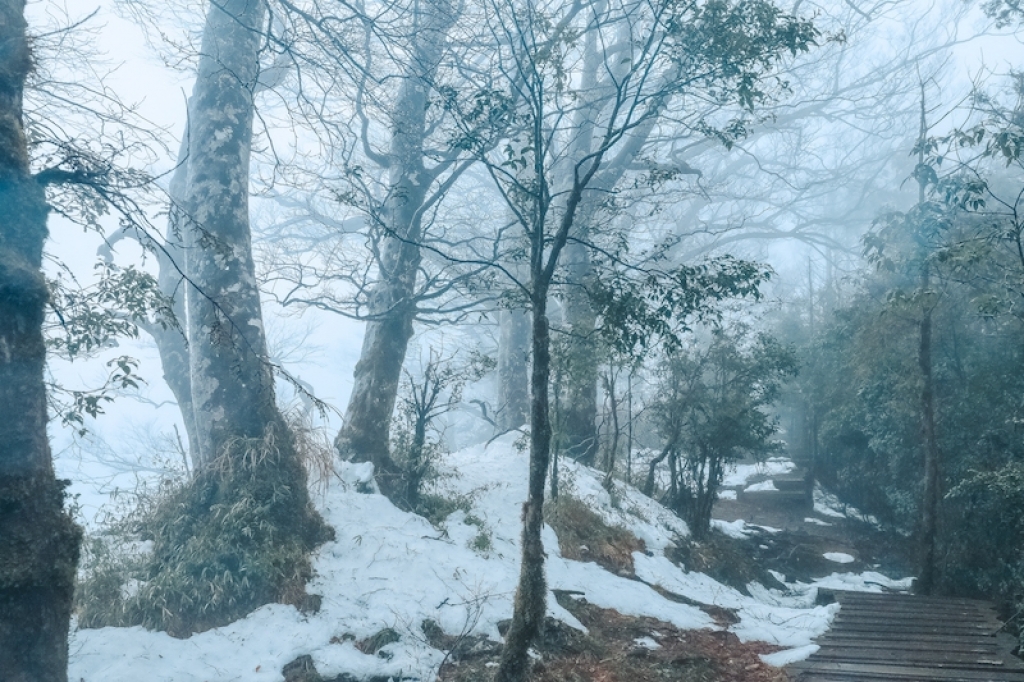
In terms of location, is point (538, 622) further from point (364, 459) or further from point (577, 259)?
point (577, 259)

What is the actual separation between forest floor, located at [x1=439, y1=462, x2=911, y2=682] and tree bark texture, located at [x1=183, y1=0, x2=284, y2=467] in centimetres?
335

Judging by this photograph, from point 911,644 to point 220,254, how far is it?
27.0 ft

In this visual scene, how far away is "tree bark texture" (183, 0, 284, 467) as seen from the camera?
7895mm

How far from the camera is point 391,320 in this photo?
410 inches

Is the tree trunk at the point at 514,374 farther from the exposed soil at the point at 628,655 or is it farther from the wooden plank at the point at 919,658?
the wooden plank at the point at 919,658

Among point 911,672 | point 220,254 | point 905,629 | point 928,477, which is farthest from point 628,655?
point 928,477

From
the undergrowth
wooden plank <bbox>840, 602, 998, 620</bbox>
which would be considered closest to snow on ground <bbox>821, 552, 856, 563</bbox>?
wooden plank <bbox>840, 602, 998, 620</bbox>

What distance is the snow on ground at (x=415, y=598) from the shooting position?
6152 millimetres

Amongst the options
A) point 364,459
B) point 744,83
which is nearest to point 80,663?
point 364,459

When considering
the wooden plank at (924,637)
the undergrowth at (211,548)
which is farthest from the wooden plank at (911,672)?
the undergrowth at (211,548)

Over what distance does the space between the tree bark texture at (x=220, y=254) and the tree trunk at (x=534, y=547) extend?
123 inches

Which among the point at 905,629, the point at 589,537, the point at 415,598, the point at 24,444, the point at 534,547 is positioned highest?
the point at 24,444

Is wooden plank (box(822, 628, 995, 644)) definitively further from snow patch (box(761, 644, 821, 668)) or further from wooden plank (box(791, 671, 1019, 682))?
wooden plank (box(791, 671, 1019, 682))

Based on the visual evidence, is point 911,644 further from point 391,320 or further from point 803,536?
point 803,536
